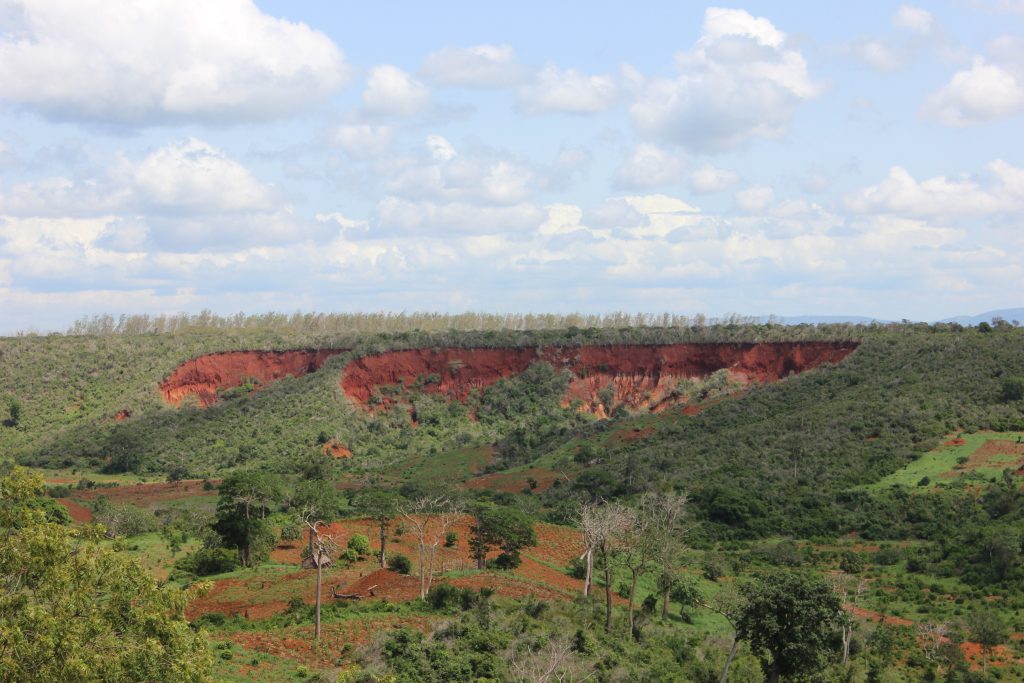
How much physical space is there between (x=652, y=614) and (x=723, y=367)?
55139 millimetres

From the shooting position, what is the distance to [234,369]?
362 feet

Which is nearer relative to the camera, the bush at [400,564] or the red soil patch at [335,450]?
the bush at [400,564]

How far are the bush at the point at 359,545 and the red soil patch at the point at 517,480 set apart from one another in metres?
24.5

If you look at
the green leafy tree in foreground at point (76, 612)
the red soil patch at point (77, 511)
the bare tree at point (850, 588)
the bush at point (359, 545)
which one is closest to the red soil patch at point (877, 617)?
the bare tree at point (850, 588)

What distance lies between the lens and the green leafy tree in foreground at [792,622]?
103 ft

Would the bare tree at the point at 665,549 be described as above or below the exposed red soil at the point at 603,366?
below

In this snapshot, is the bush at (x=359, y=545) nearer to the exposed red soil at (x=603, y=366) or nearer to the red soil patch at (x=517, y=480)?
the red soil patch at (x=517, y=480)

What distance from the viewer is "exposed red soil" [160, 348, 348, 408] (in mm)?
107125

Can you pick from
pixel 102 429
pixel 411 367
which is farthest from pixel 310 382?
pixel 102 429

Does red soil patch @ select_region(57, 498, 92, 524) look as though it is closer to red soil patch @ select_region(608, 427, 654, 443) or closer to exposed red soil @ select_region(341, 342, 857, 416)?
red soil patch @ select_region(608, 427, 654, 443)

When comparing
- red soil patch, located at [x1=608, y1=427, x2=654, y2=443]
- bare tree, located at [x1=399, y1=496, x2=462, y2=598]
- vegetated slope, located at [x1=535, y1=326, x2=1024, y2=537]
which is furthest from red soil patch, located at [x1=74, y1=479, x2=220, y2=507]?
red soil patch, located at [x1=608, y1=427, x2=654, y2=443]

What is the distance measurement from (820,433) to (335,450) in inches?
1606

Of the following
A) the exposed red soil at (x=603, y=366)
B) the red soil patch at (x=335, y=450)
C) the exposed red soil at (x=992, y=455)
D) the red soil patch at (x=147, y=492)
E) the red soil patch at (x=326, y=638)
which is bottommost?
the red soil patch at (x=147, y=492)

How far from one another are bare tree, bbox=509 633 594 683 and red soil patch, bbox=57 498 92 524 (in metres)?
32.8
